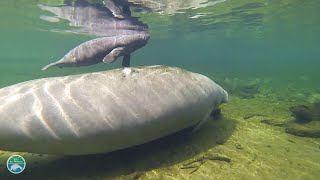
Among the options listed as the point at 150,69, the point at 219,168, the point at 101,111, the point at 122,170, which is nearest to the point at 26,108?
the point at 101,111

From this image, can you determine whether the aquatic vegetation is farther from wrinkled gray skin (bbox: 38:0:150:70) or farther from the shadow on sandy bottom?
wrinkled gray skin (bbox: 38:0:150:70)

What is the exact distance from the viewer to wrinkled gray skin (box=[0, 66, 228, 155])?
3.89 metres

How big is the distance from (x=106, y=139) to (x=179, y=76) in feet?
6.15

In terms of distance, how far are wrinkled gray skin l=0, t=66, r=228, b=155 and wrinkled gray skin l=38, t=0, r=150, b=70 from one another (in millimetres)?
4220

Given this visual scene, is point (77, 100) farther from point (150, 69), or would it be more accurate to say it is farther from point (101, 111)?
point (150, 69)

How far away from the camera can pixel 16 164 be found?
14.4 feet

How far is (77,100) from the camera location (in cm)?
421

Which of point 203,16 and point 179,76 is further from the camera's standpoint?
point 203,16

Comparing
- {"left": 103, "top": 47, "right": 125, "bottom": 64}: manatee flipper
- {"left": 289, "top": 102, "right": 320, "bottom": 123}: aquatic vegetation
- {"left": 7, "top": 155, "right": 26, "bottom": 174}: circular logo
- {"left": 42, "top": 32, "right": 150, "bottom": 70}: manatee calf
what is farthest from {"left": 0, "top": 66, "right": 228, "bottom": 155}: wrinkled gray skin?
{"left": 42, "top": 32, "right": 150, "bottom": 70}: manatee calf

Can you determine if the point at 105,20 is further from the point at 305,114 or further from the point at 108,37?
the point at 305,114

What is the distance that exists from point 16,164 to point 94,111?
1542 millimetres

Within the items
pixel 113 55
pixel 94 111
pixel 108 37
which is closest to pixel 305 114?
pixel 113 55

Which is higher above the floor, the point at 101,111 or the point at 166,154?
the point at 101,111

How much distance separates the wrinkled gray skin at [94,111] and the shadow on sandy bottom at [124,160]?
0.96 feet
